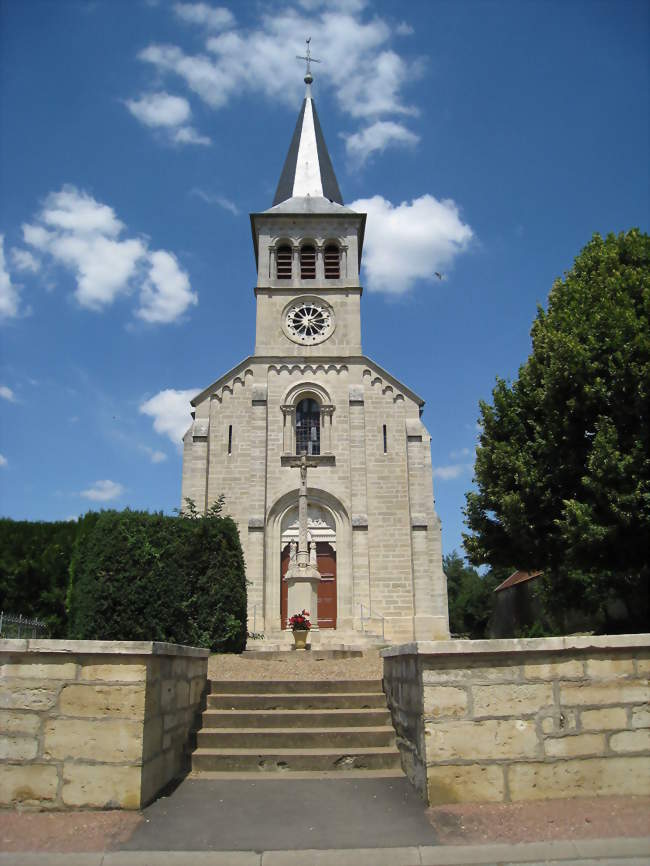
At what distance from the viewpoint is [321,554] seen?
24.8 meters

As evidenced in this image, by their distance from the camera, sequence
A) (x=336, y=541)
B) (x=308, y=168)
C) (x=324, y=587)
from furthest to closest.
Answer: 1. (x=308, y=168)
2. (x=336, y=541)
3. (x=324, y=587)

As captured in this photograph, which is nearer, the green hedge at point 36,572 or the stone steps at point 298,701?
the stone steps at point 298,701

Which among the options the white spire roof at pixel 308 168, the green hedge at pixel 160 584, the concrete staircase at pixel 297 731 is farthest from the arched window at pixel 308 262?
the concrete staircase at pixel 297 731

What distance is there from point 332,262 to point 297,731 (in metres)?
24.8

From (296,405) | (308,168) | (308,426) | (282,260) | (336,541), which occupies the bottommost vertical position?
(336,541)

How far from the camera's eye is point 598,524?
13672mm

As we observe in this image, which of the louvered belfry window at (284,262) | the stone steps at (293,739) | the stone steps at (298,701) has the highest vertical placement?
the louvered belfry window at (284,262)

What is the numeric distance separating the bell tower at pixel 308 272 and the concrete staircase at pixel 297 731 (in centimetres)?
1998

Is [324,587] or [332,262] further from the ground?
[332,262]

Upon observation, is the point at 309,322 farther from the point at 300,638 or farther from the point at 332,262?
the point at 300,638

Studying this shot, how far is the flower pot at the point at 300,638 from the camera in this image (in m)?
15.7

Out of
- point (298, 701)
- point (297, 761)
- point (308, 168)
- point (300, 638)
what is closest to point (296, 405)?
point (300, 638)

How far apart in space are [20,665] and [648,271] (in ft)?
46.9

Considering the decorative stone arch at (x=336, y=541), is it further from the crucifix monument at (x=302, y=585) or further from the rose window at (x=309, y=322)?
the rose window at (x=309, y=322)
